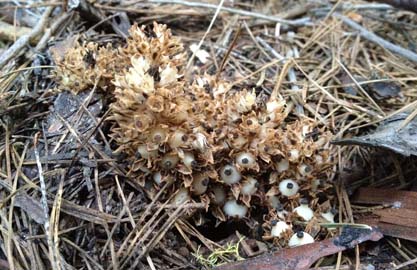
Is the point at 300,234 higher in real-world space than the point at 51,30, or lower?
lower

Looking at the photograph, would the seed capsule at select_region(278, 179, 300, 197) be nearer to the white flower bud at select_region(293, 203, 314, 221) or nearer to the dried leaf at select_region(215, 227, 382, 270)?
the white flower bud at select_region(293, 203, 314, 221)

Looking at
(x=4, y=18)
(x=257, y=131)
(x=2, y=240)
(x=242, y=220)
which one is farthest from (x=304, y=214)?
(x=4, y=18)

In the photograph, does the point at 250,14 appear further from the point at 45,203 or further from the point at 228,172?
the point at 45,203

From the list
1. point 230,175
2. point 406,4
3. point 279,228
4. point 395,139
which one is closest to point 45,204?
point 230,175

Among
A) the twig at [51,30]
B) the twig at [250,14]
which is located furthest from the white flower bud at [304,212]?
the twig at [51,30]

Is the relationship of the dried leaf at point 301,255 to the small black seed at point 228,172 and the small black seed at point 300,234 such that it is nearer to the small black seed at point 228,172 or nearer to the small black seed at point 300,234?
the small black seed at point 300,234

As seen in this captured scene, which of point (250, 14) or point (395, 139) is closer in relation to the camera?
point (395, 139)

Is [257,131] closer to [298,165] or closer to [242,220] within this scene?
[298,165]
